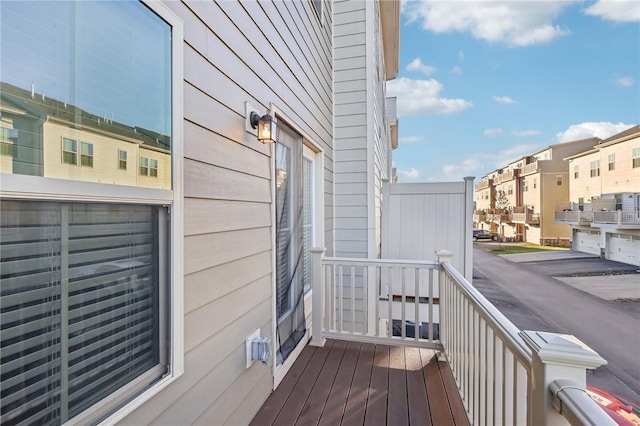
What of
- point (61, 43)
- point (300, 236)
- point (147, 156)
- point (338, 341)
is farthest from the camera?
point (338, 341)

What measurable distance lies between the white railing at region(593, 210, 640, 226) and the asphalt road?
3.71 m

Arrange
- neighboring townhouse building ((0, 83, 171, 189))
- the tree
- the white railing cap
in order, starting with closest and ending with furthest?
neighboring townhouse building ((0, 83, 171, 189)), the white railing cap, the tree

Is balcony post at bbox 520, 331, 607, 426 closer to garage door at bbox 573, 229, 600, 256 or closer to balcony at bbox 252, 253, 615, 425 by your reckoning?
balcony at bbox 252, 253, 615, 425

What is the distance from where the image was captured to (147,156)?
109cm

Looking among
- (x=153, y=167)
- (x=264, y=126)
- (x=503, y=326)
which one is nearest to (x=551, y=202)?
(x=503, y=326)

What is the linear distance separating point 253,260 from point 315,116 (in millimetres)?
2019

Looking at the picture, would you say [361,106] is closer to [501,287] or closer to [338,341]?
[338,341]

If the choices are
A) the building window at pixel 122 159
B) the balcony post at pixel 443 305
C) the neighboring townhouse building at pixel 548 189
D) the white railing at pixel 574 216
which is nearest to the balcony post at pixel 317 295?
the balcony post at pixel 443 305

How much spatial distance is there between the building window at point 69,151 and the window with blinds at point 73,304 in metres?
0.12

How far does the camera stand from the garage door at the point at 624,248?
14234 mm

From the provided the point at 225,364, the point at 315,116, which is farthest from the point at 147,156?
the point at 315,116

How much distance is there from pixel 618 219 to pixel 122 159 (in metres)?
20.3

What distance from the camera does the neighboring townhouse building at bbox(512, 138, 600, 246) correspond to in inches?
878

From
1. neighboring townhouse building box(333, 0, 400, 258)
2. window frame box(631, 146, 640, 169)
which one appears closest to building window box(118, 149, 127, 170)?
neighboring townhouse building box(333, 0, 400, 258)
